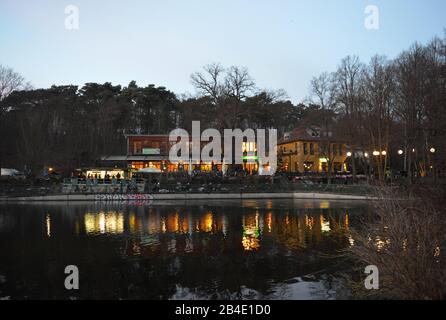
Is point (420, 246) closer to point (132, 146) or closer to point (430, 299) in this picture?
point (430, 299)

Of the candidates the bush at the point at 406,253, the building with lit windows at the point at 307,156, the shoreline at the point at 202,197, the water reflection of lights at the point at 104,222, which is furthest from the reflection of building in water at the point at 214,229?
the building with lit windows at the point at 307,156

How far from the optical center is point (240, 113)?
49.2m

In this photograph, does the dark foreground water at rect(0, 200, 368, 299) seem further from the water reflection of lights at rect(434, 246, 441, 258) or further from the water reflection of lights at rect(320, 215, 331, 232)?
the water reflection of lights at rect(434, 246, 441, 258)

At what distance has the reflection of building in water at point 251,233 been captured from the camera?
16391 mm

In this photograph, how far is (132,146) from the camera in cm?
5744

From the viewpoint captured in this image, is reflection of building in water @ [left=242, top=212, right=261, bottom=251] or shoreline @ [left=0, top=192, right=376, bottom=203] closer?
reflection of building in water @ [left=242, top=212, right=261, bottom=251]

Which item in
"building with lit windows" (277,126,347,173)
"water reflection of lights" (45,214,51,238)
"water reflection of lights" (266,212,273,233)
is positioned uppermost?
"building with lit windows" (277,126,347,173)

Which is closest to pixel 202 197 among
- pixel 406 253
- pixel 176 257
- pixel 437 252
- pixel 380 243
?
pixel 176 257

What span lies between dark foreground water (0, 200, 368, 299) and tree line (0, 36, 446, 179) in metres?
10.3

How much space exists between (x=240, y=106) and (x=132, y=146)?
59.0ft

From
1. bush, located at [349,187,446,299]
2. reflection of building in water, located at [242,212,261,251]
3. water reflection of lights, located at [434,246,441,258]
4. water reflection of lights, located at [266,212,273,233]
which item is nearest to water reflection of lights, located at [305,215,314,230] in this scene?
water reflection of lights, located at [266,212,273,233]

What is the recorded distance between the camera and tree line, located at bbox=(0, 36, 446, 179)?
3597 centimetres

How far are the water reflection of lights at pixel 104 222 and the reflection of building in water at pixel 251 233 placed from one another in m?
6.49
